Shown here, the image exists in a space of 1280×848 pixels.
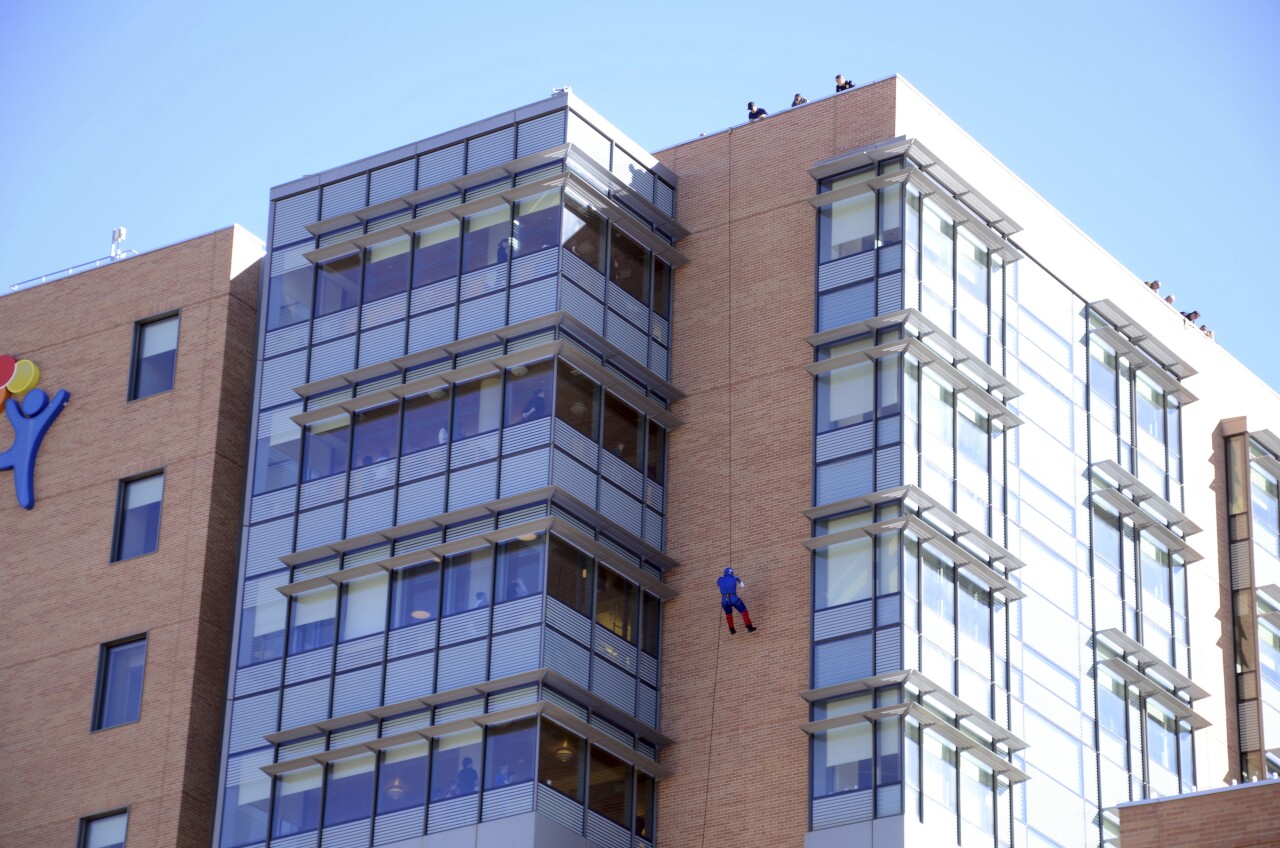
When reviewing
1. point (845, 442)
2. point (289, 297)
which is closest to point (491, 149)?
point (289, 297)

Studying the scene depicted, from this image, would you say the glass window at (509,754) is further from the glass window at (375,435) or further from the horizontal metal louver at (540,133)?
the horizontal metal louver at (540,133)

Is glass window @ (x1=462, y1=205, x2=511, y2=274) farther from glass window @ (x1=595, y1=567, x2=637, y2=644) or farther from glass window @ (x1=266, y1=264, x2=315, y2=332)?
glass window @ (x1=595, y1=567, x2=637, y2=644)

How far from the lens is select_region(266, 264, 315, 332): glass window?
61.2 m

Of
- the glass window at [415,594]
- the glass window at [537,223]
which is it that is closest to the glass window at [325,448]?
Answer: the glass window at [415,594]

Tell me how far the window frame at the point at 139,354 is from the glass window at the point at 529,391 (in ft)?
A: 32.6

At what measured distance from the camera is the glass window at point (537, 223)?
57.8m

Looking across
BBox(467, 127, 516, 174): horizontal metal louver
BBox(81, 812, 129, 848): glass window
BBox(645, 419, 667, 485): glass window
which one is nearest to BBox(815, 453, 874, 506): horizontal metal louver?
BBox(645, 419, 667, 485): glass window

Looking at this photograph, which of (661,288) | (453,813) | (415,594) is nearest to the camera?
(453,813)

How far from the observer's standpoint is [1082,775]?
59.2 metres

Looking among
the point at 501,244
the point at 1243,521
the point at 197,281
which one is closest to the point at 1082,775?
the point at 1243,521

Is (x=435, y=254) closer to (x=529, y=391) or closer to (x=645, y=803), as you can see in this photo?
(x=529, y=391)

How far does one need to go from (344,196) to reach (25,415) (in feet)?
→ 32.3

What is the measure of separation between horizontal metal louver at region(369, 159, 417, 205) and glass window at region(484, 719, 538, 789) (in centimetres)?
1360

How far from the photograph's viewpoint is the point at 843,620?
5484 centimetres
